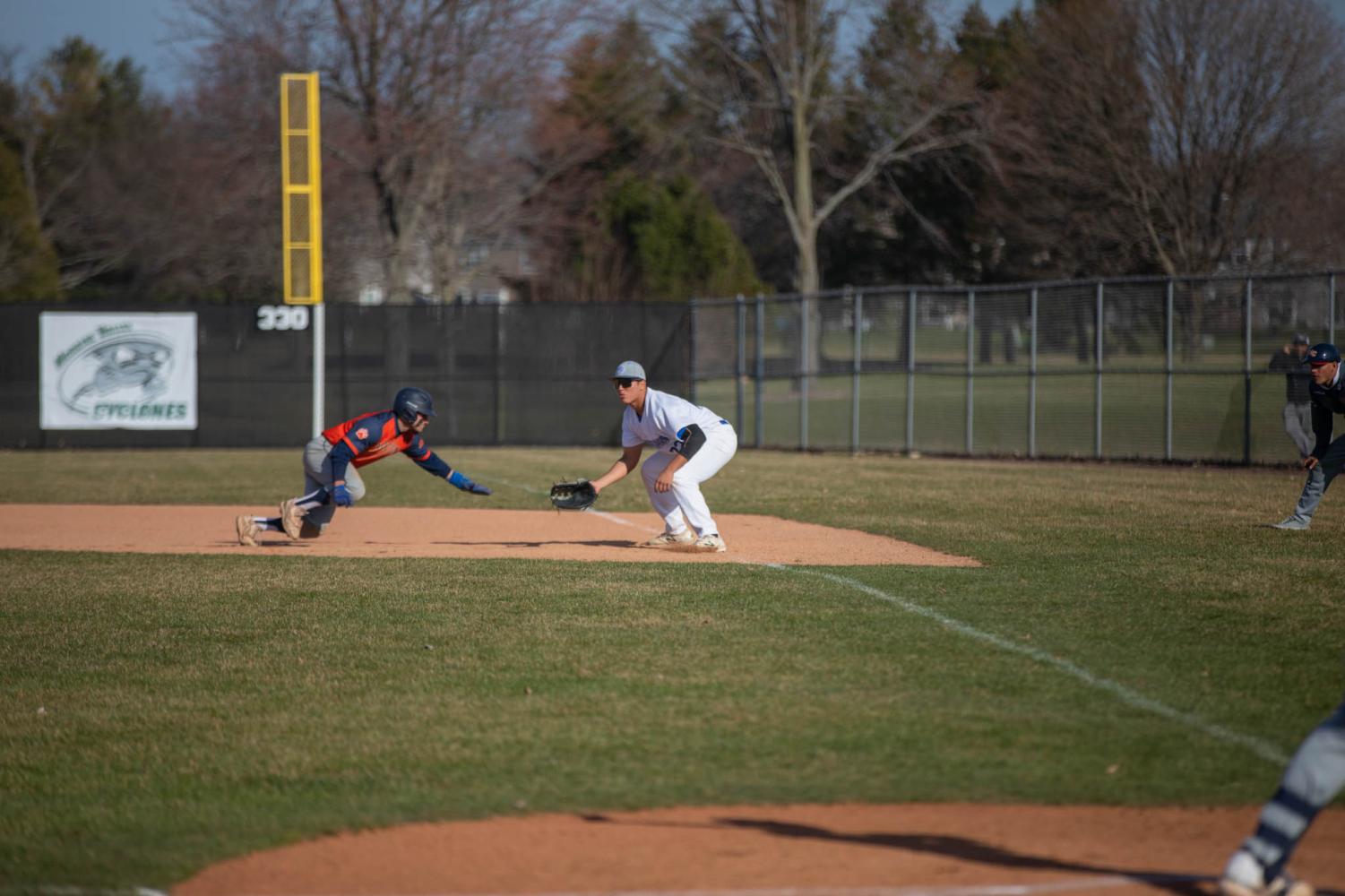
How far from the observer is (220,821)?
5.02 meters

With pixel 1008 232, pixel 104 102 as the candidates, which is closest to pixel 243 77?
pixel 1008 232

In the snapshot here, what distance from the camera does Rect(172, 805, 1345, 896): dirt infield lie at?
169 inches

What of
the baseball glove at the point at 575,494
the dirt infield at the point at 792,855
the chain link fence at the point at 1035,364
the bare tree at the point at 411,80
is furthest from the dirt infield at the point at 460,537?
the bare tree at the point at 411,80

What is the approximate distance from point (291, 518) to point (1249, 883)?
30.1 ft

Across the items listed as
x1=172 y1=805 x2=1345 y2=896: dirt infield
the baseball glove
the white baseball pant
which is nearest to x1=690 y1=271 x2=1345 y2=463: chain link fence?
the white baseball pant

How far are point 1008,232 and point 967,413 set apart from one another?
16821mm

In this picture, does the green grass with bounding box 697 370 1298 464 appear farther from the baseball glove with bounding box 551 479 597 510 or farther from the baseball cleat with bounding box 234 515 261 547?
the baseball cleat with bounding box 234 515 261 547

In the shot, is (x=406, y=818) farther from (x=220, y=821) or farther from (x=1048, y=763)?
(x=1048, y=763)

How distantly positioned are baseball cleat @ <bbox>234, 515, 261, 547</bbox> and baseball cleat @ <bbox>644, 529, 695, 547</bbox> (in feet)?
11.2

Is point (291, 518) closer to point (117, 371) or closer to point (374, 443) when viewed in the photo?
point (374, 443)

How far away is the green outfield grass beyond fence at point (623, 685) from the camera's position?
5.22 m

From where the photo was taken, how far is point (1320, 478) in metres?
11.6

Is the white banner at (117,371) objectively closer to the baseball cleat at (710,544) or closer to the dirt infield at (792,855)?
the baseball cleat at (710,544)

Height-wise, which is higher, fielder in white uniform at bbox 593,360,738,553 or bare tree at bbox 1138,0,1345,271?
bare tree at bbox 1138,0,1345,271
